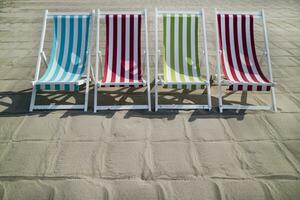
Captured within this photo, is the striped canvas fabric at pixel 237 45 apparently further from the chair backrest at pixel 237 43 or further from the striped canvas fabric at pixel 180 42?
the striped canvas fabric at pixel 180 42

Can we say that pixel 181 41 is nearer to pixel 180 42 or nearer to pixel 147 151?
pixel 180 42

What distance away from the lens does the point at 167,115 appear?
4164 mm

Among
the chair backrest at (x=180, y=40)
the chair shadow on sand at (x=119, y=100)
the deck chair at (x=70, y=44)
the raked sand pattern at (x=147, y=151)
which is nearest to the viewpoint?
the raked sand pattern at (x=147, y=151)

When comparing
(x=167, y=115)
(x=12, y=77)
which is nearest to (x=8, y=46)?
(x=12, y=77)

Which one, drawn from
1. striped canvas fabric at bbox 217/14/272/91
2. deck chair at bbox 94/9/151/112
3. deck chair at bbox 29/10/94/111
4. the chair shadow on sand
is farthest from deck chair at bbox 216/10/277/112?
deck chair at bbox 29/10/94/111

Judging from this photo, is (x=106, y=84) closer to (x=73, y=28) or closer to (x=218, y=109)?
(x=73, y=28)

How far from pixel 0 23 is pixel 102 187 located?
7.34 meters

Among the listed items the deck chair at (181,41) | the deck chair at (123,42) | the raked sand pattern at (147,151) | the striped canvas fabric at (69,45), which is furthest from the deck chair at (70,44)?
the deck chair at (181,41)

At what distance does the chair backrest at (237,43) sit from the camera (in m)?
4.50

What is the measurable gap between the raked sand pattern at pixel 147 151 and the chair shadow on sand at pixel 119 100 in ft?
0.05

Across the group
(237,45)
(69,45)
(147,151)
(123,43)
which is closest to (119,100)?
(123,43)

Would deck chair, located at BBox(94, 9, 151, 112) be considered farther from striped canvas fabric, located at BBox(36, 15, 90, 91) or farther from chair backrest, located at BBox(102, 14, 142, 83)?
striped canvas fabric, located at BBox(36, 15, 90, 91)

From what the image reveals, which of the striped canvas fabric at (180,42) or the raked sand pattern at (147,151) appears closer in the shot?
the raked sand pattern at (147,151)

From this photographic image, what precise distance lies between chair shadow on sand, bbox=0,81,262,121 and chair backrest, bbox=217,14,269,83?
52cm
